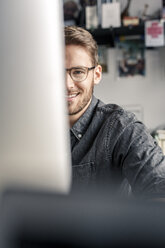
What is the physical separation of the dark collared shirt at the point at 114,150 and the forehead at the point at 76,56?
106 millimetres

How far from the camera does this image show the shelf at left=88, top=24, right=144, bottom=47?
5.20 feet

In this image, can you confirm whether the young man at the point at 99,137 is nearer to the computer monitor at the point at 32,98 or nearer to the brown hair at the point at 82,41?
the brown hair at the point at 82,41

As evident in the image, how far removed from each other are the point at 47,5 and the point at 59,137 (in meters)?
0.04

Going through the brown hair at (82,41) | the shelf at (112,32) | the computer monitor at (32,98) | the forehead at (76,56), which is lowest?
the computer monitor at (32,98)

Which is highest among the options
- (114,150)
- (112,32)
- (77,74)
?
(112,32)

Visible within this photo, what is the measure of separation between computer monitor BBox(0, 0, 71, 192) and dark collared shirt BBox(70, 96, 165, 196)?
0.28 m

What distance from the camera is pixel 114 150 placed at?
46 cm

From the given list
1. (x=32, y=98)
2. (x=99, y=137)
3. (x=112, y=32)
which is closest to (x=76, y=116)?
(x=99, y=137)

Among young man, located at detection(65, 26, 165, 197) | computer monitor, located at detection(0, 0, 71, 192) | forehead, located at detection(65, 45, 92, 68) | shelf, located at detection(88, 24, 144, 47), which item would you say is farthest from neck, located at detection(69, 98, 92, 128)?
shelf, located at detection(88, 24, 144, 47)

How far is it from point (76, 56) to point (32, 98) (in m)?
0.28

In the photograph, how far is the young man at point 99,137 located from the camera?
39 cm

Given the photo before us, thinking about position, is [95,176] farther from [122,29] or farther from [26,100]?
[122,29]

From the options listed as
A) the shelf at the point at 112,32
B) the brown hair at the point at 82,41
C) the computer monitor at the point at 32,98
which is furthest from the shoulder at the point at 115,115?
the shelf at the point at 112,32

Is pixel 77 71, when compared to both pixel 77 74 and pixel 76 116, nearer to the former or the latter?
pixel 77 74
